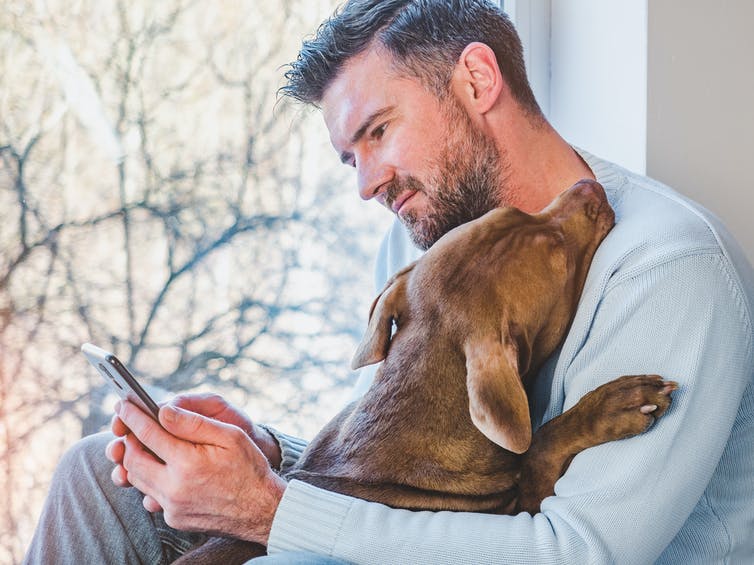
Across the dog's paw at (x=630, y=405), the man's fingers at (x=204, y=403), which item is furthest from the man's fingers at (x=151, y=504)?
the dog's paw at (x=630, y=405)

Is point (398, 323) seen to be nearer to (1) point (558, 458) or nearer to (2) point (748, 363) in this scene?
(1) point (558, 458)

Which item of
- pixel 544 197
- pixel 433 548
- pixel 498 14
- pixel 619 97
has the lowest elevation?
pixel 433 548

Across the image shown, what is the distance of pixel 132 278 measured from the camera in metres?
2.47

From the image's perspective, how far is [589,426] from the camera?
1615 millimetres

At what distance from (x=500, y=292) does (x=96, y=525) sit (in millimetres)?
963

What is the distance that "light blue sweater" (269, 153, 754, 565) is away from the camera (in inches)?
61.1

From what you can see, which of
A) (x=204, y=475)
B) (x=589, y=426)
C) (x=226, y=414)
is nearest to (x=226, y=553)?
(x=204, y=475)

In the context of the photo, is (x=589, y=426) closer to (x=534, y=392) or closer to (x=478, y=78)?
(x=534, y=392)

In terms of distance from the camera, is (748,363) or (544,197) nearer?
(748,363)

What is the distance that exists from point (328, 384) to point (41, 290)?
0.86 meters

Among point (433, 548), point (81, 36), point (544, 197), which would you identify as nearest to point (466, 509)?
point (433, 548)

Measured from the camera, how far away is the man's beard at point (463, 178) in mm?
2172

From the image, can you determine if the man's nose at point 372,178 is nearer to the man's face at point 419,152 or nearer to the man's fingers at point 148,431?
the man's face at point 419,152

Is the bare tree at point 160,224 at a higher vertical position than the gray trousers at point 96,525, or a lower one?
higher
